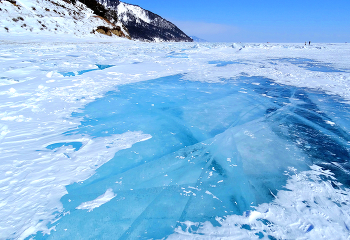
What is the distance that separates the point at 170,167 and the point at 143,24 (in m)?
110

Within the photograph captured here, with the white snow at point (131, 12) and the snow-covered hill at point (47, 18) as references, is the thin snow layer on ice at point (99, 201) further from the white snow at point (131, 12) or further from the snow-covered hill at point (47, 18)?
the white snow at point (131, 12)

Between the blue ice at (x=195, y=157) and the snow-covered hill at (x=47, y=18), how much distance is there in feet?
74.5

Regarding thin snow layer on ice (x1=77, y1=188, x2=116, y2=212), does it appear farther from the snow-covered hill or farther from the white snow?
the white snow

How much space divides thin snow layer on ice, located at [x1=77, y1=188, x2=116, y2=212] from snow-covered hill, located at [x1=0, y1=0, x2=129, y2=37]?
2392cm

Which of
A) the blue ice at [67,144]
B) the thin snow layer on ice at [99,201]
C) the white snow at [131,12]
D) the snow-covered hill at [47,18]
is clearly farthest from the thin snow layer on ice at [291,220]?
the white snow at [131,12]

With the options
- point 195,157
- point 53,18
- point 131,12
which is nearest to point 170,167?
point 195,157

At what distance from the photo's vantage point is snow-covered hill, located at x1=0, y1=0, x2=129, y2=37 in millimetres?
19973

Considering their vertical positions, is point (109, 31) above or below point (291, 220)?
above

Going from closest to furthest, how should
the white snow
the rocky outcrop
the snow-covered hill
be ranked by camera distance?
the snow-covered hill, the rocky outcrop, the white snow

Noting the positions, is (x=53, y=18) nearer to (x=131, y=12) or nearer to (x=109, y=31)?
(x=109, y=31)

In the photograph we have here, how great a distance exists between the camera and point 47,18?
24.3 m

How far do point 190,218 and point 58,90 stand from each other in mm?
4712

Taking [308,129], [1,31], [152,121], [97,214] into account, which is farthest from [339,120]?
[1,31]

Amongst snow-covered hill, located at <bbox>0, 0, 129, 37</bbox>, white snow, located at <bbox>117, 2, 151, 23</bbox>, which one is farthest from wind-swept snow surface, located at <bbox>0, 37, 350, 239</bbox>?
white snow, located at <bbox>117, 2, 151, 23</bbox>
